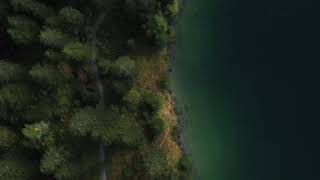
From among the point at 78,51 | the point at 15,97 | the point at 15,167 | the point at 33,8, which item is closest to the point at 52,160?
the point at 15,167

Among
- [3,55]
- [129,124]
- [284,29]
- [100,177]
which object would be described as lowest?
[100,177]

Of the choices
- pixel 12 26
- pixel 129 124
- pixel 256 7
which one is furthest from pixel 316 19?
pixel 12 26

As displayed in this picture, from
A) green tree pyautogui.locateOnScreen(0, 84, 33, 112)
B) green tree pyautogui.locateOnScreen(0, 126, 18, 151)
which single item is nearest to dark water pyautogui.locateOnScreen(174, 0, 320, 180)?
green tree pyautogui.locateOnScreen(0, 84, 33, 112)

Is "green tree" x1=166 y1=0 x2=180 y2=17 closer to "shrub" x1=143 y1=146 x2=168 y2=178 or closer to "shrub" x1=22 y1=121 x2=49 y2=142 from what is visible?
"shrub" x1=143 y1=146 x2=168 y2=178

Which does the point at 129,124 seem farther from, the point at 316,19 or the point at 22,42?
the point at 316,19

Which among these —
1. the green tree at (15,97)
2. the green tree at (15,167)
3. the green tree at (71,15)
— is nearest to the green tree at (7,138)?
the green tree at (15,167)

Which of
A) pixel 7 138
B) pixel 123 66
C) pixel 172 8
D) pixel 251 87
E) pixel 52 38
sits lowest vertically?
pixel 7 138

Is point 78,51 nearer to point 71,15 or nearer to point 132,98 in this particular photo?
point 71,15
